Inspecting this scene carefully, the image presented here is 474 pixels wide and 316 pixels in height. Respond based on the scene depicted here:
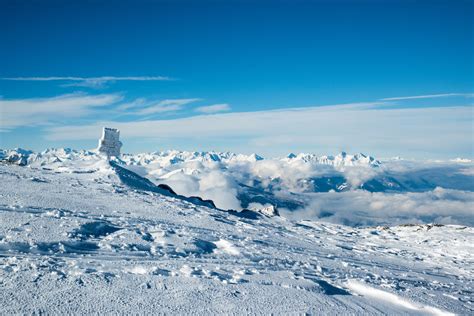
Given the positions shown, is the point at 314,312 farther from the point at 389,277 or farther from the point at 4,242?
the point at 4,242

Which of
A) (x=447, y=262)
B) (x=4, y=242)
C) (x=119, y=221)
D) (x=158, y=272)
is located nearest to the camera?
(x=158, y=272)

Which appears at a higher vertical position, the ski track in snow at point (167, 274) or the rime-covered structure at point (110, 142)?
the rime-covered structure at point (110, 142)

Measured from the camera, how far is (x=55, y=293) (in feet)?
27.1

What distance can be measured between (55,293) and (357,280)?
1009 centimetres

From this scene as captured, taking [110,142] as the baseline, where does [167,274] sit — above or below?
below

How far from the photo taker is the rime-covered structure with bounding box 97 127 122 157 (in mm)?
51344

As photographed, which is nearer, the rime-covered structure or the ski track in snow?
the ski track in snow

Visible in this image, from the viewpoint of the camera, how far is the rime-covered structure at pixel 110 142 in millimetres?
51344

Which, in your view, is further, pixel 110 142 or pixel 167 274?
pixel 110 142

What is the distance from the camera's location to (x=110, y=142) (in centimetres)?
5228

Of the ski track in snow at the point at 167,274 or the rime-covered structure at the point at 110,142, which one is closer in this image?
the ski track in snow at the point at 167,274

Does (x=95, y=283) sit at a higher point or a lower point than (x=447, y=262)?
higher

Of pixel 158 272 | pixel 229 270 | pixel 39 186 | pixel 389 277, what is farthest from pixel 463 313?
pixel 39 186

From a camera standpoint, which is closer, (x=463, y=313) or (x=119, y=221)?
(x=463, y=313)
